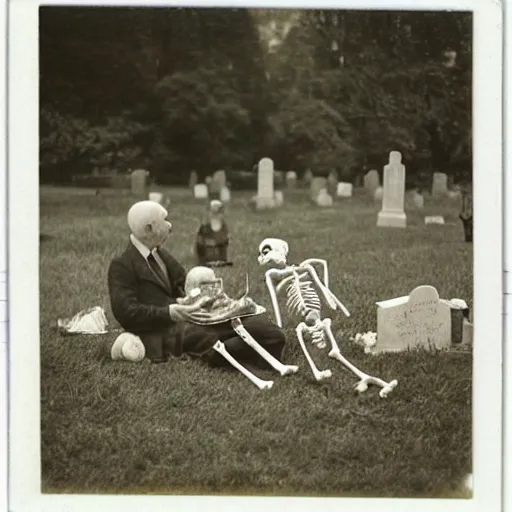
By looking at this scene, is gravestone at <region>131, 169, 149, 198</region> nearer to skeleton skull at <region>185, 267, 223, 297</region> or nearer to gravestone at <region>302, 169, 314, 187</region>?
skeleton skull at <region>185, 267, 223, 297</region>

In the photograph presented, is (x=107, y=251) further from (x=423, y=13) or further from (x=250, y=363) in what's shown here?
(x=423, y=13)

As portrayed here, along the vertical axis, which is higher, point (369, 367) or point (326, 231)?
point (326, 231)

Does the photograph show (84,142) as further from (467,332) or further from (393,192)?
(467,332)

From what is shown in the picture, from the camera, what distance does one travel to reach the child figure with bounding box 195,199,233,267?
3.08 m

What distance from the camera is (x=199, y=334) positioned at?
3035 mm

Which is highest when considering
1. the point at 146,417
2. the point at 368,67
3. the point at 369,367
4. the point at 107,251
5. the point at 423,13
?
the point at 423,13

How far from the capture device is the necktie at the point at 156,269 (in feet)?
9.99

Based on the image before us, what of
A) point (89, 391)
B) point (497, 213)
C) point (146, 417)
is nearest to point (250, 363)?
point (146, 417)

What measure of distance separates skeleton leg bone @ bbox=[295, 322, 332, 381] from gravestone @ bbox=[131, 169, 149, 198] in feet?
2.93

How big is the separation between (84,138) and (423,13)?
1.60m

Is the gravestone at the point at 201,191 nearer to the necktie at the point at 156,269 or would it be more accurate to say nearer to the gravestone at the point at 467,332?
the necktie at the point at 156,269

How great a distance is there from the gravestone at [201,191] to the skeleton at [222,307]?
1.04ft

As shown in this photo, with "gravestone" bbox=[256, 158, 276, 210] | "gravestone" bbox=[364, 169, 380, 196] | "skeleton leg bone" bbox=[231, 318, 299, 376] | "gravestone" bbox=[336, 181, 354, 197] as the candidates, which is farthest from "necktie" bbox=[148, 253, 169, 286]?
"gravestone" bbox=[364, 169, 380, 196]

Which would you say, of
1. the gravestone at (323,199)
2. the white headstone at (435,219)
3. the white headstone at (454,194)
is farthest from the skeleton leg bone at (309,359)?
the white headstone at (454,194)
